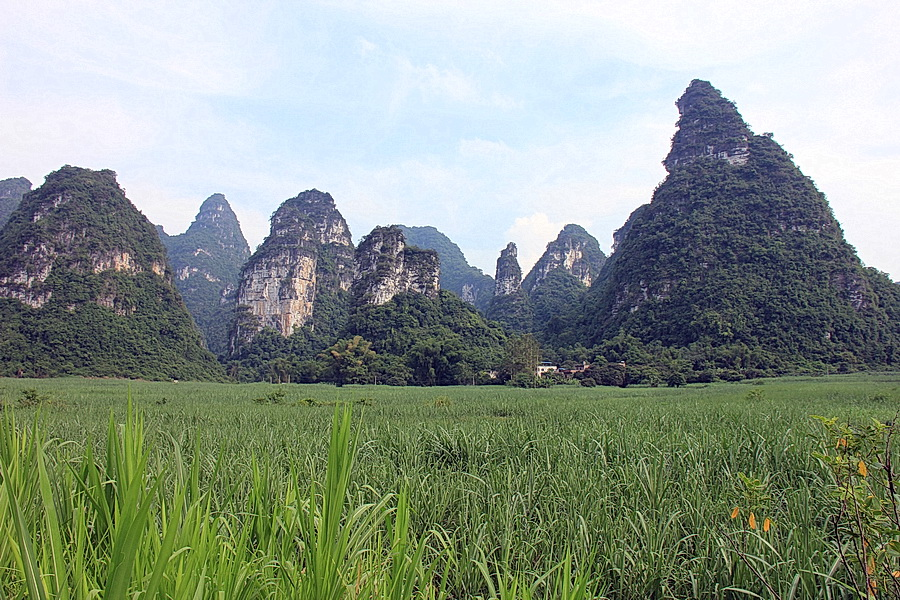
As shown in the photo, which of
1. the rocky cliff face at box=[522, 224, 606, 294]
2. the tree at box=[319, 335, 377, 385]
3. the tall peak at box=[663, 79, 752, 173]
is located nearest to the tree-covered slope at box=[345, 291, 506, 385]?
the tree at box=[319, 335, 377, 385]

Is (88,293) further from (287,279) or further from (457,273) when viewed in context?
(457,273)

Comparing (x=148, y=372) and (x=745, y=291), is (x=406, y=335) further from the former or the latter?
(x=745, y=291)

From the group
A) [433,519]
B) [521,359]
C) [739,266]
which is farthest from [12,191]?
[433,519]

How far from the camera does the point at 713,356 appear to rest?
4509 centimetres

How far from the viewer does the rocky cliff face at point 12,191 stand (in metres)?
99.2

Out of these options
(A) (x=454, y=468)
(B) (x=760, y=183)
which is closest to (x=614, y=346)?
(B) (x=760, y=183)

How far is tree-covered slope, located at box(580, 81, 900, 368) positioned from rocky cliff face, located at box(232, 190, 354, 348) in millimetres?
48490

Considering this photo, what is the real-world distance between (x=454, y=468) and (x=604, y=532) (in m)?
2.19

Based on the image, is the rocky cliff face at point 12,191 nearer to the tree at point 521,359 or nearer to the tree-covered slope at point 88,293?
the tree-covered slope at point 88,293

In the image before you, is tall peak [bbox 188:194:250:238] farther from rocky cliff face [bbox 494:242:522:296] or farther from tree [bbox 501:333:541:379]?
tree [bbox 501:333:541:379]

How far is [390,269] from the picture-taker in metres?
71.3

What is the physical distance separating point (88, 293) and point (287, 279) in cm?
2987

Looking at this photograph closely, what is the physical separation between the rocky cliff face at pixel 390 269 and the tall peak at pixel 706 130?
42.4 metres

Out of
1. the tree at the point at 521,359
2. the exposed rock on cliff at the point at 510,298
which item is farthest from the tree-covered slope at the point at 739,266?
the exposed rock on cliff at the point at 510,298
